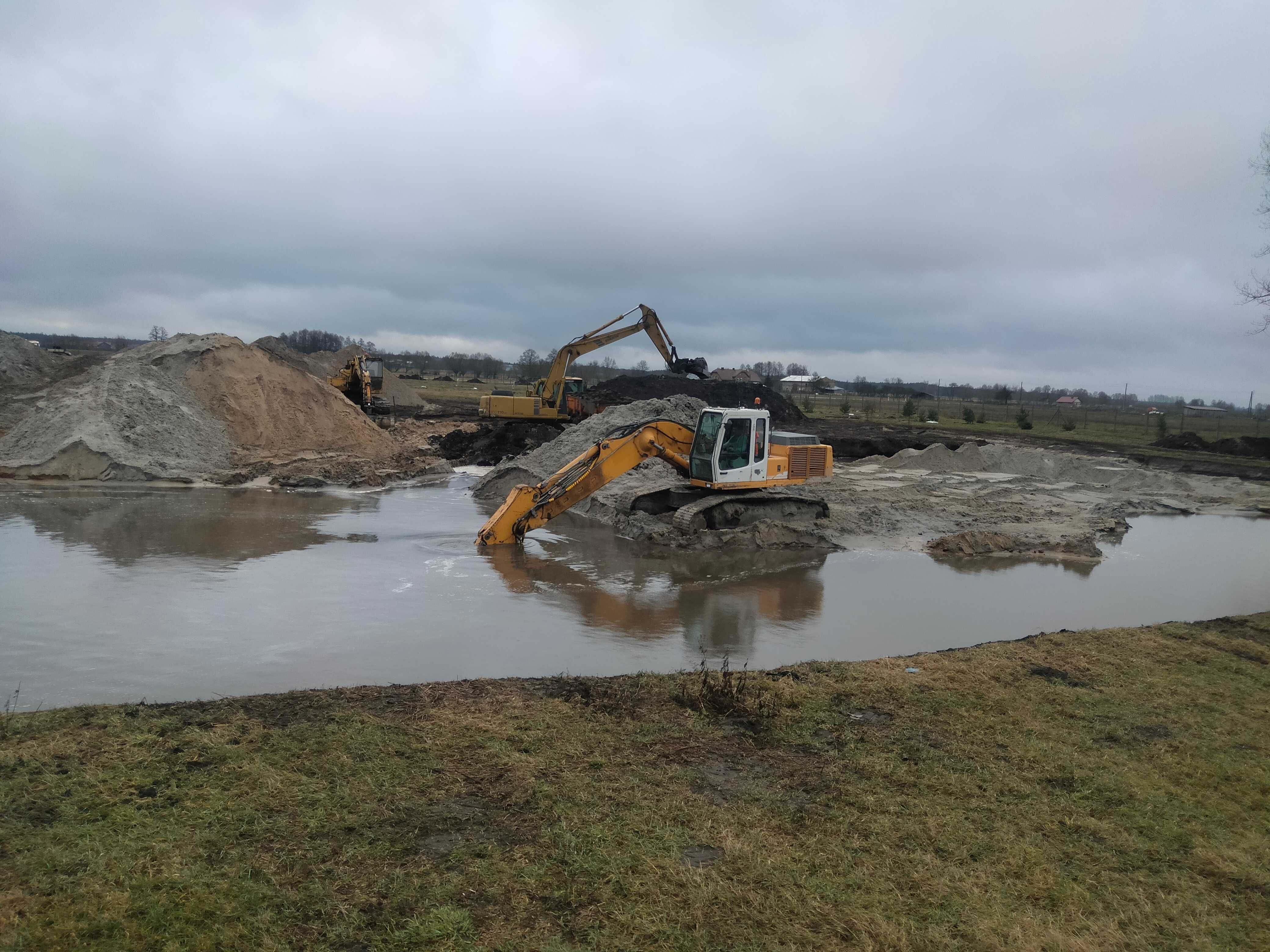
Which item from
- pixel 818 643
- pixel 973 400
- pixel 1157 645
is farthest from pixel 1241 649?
pixel 973 400

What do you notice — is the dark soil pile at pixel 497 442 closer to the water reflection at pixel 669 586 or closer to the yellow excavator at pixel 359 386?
the yellow excavator at pixel 359 386

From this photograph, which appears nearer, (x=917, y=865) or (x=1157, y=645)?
(x=917, y=865)

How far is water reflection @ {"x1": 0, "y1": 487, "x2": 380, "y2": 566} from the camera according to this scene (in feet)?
45.6

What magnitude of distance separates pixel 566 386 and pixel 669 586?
19.1 m

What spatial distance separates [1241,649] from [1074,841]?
6133 millimetres

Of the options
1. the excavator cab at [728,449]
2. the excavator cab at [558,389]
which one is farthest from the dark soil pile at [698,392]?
the excavator cab at [728,449]

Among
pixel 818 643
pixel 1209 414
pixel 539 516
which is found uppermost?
pixel 1209 414

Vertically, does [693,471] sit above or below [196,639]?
above

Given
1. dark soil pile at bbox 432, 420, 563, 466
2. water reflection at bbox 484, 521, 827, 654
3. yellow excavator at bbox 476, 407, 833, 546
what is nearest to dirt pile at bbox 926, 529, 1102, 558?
water reflection at bbox 484, 521, 827, 654

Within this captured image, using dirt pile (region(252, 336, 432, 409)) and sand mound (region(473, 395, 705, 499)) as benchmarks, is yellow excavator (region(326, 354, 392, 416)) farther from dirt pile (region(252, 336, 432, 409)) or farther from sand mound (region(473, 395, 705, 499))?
sand mound (region(473, 395, 705, 499))

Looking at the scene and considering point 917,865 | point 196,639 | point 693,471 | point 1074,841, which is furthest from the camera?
point 693,471

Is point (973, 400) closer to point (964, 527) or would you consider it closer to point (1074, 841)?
point (964, 527)

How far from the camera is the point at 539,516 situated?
49.8 ft

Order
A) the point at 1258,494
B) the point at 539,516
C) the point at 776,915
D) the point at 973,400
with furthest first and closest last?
the point at 973,400, the point at 1258,494, the point at 539,516, the point at 776,915
